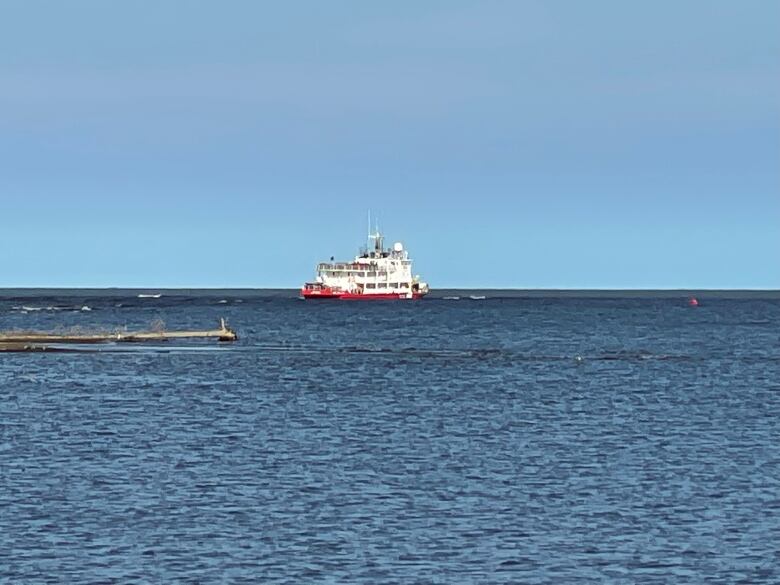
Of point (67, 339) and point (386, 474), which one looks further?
point (67, 339)

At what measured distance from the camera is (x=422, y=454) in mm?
51406

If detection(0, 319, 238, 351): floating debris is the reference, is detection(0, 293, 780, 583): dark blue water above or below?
below

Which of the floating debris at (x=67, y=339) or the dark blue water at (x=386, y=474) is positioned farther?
the floating debris at (x=67, y=339)

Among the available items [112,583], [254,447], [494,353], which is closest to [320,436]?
[254,447]

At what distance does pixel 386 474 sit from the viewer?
46.2 meters

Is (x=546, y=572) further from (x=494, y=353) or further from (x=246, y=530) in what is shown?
(x=494, y=353)

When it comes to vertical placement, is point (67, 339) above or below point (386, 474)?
above

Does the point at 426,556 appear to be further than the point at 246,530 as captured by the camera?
No

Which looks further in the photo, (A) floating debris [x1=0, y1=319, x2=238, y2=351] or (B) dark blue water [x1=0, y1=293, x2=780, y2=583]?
(A) floating debris [x1=0, y1=319, x2=238, y2=351]

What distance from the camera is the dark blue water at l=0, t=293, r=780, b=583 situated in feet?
112

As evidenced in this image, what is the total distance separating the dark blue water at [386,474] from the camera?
112 ft

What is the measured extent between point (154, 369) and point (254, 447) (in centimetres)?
3777

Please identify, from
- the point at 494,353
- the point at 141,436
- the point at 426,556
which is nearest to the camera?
the point at 426,556

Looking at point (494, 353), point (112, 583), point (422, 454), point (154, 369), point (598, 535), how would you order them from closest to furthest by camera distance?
point (112, 583), point (598, 535), point (422, 454), point (154, 369), point (494, 353)
